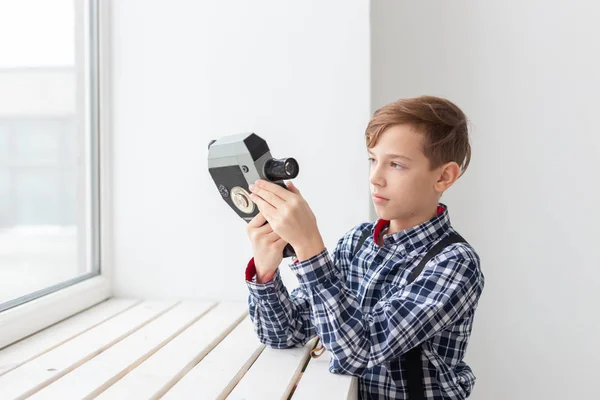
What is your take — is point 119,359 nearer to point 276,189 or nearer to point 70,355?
point 70,355

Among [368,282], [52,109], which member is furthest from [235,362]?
[52,109]

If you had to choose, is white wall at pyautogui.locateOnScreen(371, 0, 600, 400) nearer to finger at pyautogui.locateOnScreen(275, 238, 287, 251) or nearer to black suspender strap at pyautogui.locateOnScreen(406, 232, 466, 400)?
black suspender strap at pyautogui.locateOnScreen(406, 232, 466, 400)

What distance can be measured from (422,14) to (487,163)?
0.50 m

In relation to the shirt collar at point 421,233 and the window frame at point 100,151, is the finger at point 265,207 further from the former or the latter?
the window frame at point 100,151

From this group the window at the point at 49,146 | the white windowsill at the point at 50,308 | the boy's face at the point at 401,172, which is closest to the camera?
the boy's face at the point at 401,172

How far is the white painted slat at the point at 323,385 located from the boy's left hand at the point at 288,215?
0.22 m

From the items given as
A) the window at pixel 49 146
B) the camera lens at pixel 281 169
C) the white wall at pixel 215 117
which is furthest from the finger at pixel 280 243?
the window at pixel 49 146

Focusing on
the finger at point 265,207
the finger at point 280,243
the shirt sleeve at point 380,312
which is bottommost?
the shirt sleeve at point 380,312

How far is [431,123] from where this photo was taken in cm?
107

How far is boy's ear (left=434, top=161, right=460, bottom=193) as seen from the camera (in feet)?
3.62

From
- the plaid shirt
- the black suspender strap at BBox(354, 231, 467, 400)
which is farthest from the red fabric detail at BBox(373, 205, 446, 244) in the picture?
the black suspender strap at BBox(354, 231, 467, 400)

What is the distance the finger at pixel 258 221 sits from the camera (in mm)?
1006

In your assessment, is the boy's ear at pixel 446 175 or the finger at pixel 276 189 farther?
the boy's ear at pixel 446 175

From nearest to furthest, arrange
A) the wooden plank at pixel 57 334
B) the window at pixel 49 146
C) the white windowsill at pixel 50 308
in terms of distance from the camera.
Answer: the wooden plank at pixel 57 334, the white windowsill at pixel 50 308, the window at pixel 49 146
